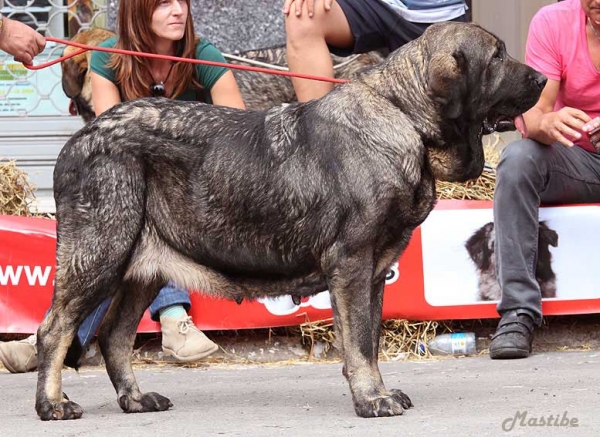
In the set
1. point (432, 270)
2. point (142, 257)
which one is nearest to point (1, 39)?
point (142, 257)

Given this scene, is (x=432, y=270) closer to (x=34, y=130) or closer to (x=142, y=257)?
(x=142, y=257)

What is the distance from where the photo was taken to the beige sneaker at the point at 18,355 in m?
6.09

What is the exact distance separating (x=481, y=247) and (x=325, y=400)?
5.52 ft

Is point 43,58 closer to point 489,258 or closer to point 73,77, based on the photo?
point 73,77

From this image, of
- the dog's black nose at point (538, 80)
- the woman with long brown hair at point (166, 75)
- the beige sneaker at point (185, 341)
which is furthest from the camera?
the beige sneaker at point (185, 341)

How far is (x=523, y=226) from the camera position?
6.11m

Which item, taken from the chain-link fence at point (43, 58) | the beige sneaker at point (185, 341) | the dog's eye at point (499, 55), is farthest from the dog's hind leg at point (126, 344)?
the chain-link fence at point (43, 58)

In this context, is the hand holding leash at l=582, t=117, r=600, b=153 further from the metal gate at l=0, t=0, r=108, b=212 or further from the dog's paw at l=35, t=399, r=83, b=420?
the metal gate at l=0, t=0, r=108, b=212

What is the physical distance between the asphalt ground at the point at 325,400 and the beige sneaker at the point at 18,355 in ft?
0.18

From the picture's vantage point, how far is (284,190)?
15.6ft

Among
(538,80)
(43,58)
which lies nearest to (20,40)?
(538,80)

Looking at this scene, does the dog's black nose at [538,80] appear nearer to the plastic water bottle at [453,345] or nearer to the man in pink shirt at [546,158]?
the man in pink shirt at [546,158]

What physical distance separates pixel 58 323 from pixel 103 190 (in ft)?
1.79

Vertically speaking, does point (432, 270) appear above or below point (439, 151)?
below
